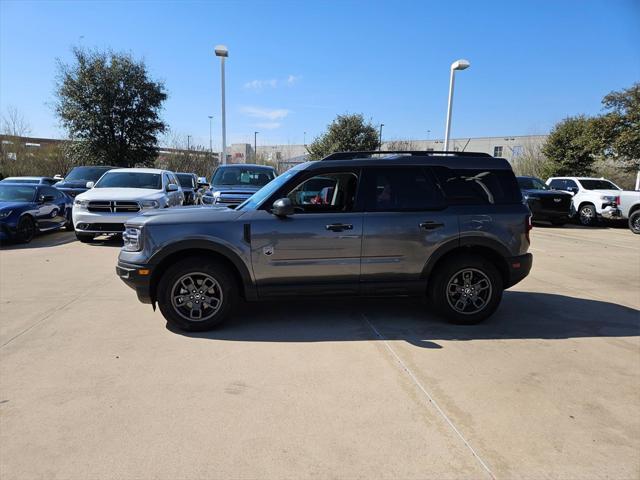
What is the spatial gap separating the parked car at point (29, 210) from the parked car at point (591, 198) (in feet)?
59.2

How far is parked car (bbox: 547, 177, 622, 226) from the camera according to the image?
16.2 meters

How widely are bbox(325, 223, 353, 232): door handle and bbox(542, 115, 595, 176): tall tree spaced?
75.8 ft

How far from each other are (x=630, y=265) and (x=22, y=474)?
1035 centimetres

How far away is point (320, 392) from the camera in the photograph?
135 inches

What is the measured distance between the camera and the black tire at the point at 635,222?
599 inches

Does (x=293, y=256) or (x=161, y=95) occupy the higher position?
(x=161, y=95)

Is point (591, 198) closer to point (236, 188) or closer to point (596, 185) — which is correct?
point (596, 185)

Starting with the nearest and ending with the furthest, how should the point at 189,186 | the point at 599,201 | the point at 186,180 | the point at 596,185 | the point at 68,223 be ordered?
the point at 68,223
the point at 599,201
the point at 596,185
the point at 189,186
the point at 186,180

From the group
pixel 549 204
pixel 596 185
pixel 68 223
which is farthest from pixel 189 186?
pixel 596 185

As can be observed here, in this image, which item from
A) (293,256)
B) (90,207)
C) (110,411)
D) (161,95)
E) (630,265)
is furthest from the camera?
(161,95)

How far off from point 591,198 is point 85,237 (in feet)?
57.4

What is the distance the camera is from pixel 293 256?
15.3 ft

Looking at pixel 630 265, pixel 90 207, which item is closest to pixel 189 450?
pixel 90 207

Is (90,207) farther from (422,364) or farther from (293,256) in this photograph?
(422,364)
